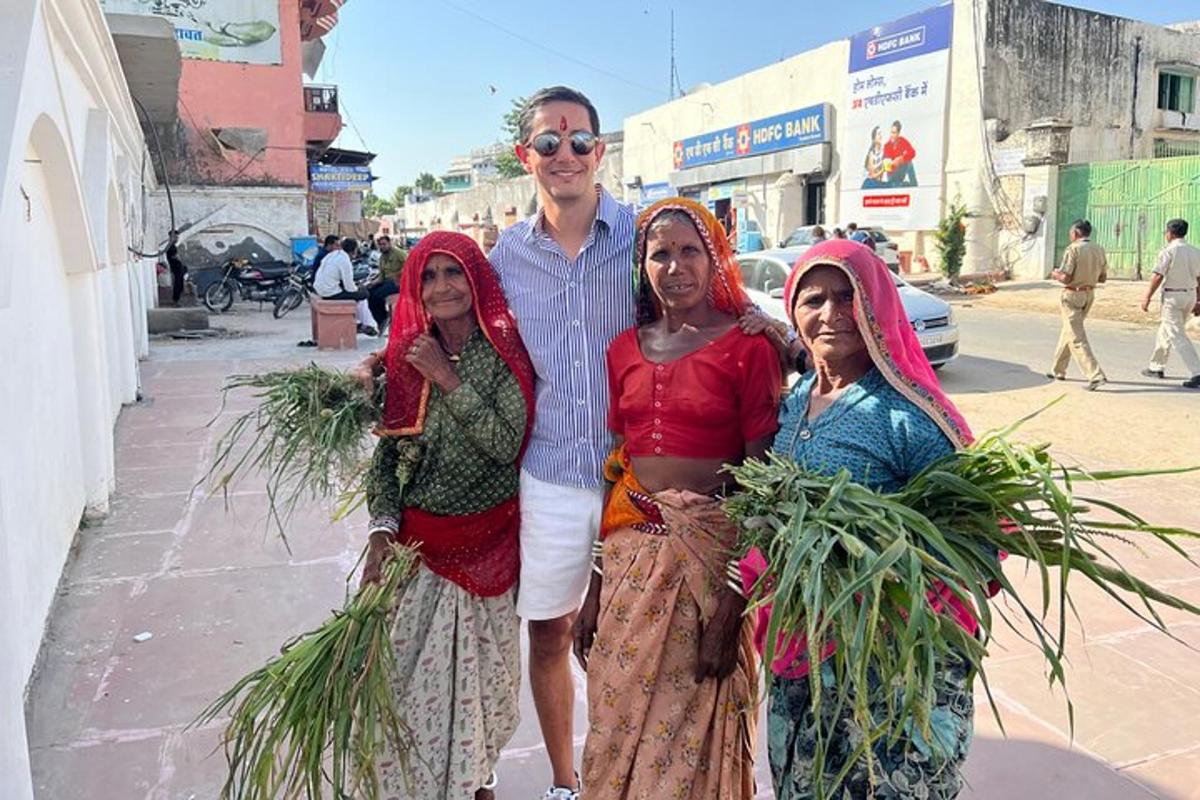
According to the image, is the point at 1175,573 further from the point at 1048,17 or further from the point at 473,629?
the point at 1048,17

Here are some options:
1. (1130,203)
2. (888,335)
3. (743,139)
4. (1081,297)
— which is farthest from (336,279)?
(743,139)

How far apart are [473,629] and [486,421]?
549mm

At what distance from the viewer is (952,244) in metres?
17.7

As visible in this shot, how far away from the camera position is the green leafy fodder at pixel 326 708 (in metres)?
1.97

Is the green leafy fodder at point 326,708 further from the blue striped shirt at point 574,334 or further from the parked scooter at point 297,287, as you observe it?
the parked scooter at point 297,287

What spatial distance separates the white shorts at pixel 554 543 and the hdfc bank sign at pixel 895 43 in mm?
20476

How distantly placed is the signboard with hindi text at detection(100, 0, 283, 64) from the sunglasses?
69.3ft

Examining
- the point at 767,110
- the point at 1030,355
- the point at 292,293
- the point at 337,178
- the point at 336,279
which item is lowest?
the point at 1030,355

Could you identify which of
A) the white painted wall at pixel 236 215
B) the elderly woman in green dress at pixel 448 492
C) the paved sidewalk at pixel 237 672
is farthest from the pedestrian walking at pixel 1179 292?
the white painted wall at pixel 236 215

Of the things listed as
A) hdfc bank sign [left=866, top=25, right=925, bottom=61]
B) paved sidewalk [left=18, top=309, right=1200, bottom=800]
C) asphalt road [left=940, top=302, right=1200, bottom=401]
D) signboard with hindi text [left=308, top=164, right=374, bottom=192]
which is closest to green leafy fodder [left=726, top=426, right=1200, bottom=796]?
paved sidewalk [left=18, top=309, right=1200, bottom=800]

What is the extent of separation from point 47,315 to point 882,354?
3920 millimetres

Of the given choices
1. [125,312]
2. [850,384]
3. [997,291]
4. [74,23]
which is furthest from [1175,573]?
[997,291]

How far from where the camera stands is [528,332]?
7.48 feet

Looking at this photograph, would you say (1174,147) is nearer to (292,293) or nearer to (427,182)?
(292,293)
